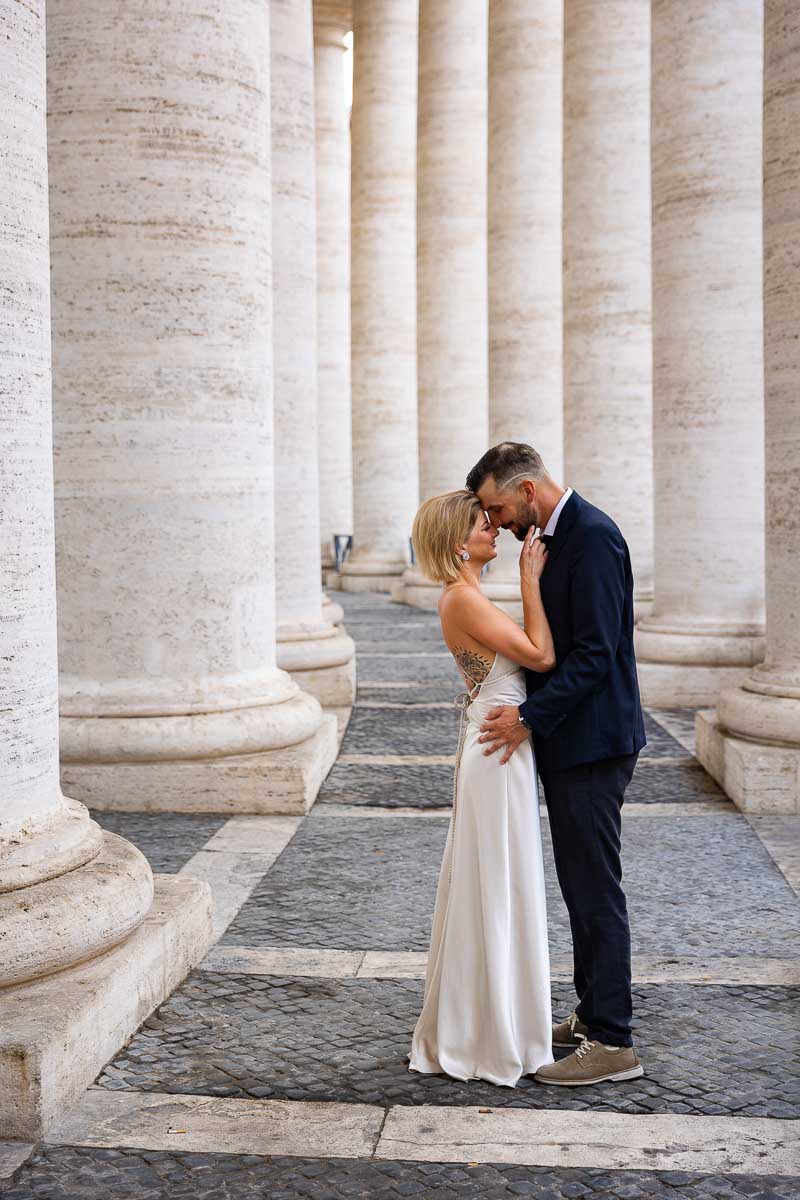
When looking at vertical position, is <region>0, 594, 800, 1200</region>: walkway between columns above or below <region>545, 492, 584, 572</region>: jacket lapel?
below

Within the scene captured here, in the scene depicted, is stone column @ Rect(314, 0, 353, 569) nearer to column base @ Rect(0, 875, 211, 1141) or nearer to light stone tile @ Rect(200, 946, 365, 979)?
light stone tile @ Rect(200, 946, 365, 979)

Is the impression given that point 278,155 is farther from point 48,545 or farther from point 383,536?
point 383,536

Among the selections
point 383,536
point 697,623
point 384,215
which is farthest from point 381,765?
point 384,215

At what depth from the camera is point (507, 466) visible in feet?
28.3

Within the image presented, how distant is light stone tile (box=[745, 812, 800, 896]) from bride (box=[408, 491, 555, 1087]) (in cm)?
499

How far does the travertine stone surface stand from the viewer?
151ft

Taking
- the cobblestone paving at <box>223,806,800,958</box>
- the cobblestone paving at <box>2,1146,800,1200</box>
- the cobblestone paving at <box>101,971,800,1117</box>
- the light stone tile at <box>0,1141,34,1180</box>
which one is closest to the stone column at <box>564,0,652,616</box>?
the cobblestone paving at <box>223,806,800,958</box>

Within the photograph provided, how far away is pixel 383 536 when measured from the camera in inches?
2085

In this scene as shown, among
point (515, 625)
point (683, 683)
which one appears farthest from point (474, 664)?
point (683, 683)

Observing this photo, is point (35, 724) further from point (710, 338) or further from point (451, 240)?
point (451, 240)

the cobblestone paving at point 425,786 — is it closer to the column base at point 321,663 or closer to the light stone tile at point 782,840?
the light stone tile at point 782,840

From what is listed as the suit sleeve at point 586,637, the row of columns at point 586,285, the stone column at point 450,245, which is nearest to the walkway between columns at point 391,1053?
the suit sleeve at point 586,637

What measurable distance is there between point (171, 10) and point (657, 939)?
34.8 ft

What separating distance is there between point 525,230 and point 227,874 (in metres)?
28.5
